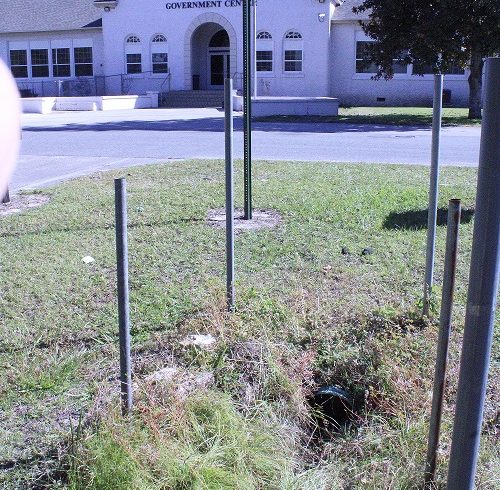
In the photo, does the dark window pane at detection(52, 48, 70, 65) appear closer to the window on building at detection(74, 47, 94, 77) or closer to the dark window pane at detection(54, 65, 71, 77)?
the dark window pane at detection(54, 65, 71, 77)

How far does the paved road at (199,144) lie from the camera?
1334cm

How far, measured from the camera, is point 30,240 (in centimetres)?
709

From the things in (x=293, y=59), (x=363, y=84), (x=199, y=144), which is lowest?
(x=199, y=144)

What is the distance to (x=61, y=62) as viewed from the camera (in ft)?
136

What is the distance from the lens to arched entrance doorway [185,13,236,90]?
125 feet

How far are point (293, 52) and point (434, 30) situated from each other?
17271 mm

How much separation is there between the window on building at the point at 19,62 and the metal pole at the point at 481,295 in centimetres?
4316

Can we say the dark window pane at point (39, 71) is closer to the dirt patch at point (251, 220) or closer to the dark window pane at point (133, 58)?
the dark window pane at point (133, 58)

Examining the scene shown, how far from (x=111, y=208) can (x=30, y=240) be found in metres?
1.62

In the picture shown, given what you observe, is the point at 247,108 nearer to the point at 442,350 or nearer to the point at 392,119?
the point at 442,350

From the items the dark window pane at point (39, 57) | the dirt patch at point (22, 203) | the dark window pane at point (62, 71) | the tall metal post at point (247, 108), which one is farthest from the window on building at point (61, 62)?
the tall metal post at point (247, 108)

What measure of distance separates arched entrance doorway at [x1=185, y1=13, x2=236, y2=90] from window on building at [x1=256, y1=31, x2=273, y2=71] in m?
1.58

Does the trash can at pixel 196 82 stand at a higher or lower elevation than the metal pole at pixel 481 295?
higher

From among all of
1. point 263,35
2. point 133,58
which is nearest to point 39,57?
point 133,58
